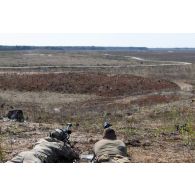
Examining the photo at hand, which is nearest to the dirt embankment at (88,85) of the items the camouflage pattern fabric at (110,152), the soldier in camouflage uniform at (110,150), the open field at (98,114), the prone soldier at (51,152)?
the open field at (98,114)

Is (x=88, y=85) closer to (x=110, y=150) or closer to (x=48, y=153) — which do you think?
(x=110, y=150)

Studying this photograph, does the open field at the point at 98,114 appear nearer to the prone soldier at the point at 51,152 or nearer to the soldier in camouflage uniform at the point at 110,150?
the soldier in camouflage uniform at the point at 110,150

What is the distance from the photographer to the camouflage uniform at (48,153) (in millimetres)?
10727

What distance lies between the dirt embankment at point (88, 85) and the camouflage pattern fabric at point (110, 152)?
29.7 meters

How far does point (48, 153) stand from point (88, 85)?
34378 millimetres

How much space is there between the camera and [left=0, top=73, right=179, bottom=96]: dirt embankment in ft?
146

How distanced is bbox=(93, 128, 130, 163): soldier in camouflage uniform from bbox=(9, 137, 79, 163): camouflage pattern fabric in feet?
3.51

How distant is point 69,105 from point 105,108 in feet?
15.2

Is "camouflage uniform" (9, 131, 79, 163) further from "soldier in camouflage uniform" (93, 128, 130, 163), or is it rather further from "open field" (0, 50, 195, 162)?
"open field" (0, 50, 195, 162)

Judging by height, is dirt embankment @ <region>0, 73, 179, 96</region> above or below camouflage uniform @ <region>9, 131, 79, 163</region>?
below

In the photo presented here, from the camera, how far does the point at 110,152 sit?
12.4 metres

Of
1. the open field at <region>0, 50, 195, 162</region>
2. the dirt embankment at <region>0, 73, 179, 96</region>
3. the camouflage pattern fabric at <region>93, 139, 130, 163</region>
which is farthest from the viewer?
the dirt embankment at <region>0, 73, 179, 96</region>

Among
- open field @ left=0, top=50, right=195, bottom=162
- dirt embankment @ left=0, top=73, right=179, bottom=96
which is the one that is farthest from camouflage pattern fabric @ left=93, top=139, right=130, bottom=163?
dirt embankment @ left=0, top=73, right=179, bottom=96

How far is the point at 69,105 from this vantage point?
1372 inches
